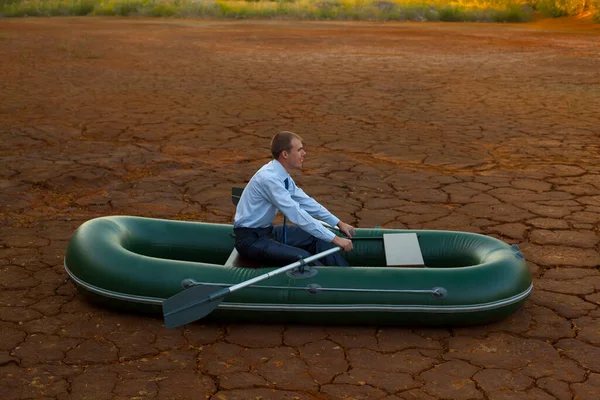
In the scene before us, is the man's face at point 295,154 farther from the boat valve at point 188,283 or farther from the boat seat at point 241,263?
the boat valve at point 188,283

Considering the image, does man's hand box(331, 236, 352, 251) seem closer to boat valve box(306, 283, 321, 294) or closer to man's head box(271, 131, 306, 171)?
boat valve box(306, 283, 321, 294)

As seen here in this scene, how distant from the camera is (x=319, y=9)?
28.8m

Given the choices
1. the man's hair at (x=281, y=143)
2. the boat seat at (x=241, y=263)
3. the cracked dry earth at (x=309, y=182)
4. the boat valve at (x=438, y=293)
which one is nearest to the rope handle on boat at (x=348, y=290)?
the boat valve at (x=438, y=293)

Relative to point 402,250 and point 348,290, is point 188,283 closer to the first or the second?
point 348,290

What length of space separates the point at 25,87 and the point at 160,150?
14.8 ft

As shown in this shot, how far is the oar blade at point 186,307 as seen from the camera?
4180 millimetres

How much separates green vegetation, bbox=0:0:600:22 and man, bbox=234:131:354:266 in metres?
23.6

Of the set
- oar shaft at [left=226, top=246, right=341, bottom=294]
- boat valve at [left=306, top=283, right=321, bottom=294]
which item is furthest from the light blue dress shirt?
boat valve at [left=306, top=283, right=321, bottom=294]

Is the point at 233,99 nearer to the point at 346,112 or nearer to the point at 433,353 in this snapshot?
the point at 346,112

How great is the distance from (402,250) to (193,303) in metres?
1.29

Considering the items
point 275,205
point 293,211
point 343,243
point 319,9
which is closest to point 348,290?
point 343,243

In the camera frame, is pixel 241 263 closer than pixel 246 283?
No

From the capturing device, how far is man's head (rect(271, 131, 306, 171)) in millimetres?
4715

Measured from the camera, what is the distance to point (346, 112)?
35.3 feet
